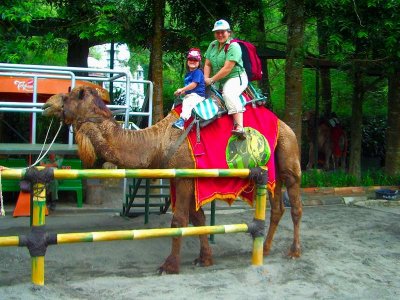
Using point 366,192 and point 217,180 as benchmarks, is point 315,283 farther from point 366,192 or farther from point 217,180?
point 366,192

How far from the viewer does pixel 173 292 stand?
4988 millimetres

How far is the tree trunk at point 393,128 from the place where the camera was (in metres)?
12.3

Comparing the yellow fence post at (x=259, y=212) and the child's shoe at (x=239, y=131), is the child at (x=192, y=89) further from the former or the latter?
the yellow fence post at (x=259, y=212)

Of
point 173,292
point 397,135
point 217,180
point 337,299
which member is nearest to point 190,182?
point 217,180

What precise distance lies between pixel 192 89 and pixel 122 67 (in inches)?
1034

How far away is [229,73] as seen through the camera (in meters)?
6.34

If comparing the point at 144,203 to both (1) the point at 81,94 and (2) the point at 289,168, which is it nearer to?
(2) the point at 289,168

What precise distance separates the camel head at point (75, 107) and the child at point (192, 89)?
0.89m

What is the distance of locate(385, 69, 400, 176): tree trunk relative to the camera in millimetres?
12258

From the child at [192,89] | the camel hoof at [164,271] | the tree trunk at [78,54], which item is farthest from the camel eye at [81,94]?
the tree trunk at [78,54]

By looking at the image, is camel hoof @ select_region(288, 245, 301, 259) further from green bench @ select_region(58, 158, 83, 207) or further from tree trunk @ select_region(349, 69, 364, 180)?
tree trunk @ select_region(349, 69, 364, 180)

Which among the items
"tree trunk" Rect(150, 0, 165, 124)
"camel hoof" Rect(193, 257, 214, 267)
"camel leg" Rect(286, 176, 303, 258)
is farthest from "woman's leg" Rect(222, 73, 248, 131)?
"tree trunk" Rect(150, 0, 165, 124)

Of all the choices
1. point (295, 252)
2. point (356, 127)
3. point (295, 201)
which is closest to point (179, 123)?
point (295, 201)

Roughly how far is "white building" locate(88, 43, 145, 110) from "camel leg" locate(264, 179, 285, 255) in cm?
280
